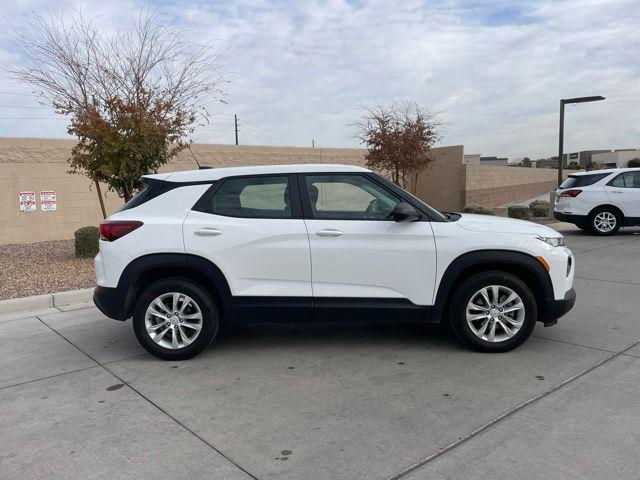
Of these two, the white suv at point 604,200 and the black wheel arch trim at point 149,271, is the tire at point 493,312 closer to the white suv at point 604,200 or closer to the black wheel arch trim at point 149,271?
the black wheel arch trim at point 149,271

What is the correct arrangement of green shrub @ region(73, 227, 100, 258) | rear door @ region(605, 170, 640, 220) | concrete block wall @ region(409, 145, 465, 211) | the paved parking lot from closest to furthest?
the paved parking lot, green shrub @ region(73, 227, 100, 258), rear door @ region(605, 170, 640, 220), concrete block wall @ region(409, 145, 465, 211)

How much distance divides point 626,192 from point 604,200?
51cm

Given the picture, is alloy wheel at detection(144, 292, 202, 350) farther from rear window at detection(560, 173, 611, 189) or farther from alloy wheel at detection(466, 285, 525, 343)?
rear window at detection(560, 173, 611, 189)

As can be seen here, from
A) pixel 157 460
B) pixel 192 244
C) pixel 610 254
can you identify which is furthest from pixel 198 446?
pixel 610 254

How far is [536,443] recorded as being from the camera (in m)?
3.24

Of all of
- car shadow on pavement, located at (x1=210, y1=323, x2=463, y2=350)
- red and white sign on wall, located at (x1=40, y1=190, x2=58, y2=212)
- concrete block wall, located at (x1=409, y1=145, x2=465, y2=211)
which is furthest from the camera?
concrete block wall, located at (x1=409, y1=145, x2=465, y2=211)

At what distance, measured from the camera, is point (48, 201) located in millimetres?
13508

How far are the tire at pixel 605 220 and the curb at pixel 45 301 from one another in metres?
11.6

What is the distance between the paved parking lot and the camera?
121 inches

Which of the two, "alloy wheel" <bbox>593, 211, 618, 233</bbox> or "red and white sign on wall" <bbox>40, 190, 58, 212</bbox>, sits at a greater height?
"red and white sign on wall" <bbox>40, 190, 58, 212</bbox>

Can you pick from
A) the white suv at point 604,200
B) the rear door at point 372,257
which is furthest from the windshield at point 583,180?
the rear door at point 372,257

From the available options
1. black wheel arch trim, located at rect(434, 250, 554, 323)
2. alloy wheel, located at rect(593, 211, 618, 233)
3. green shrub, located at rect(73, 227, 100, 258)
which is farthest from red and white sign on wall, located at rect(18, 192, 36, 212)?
alloy wheel, located at rect(593, 211, 618, 233)

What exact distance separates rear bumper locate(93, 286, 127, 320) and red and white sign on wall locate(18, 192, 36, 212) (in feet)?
32.4

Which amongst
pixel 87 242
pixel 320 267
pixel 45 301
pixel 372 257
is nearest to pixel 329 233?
pixel 320 267
